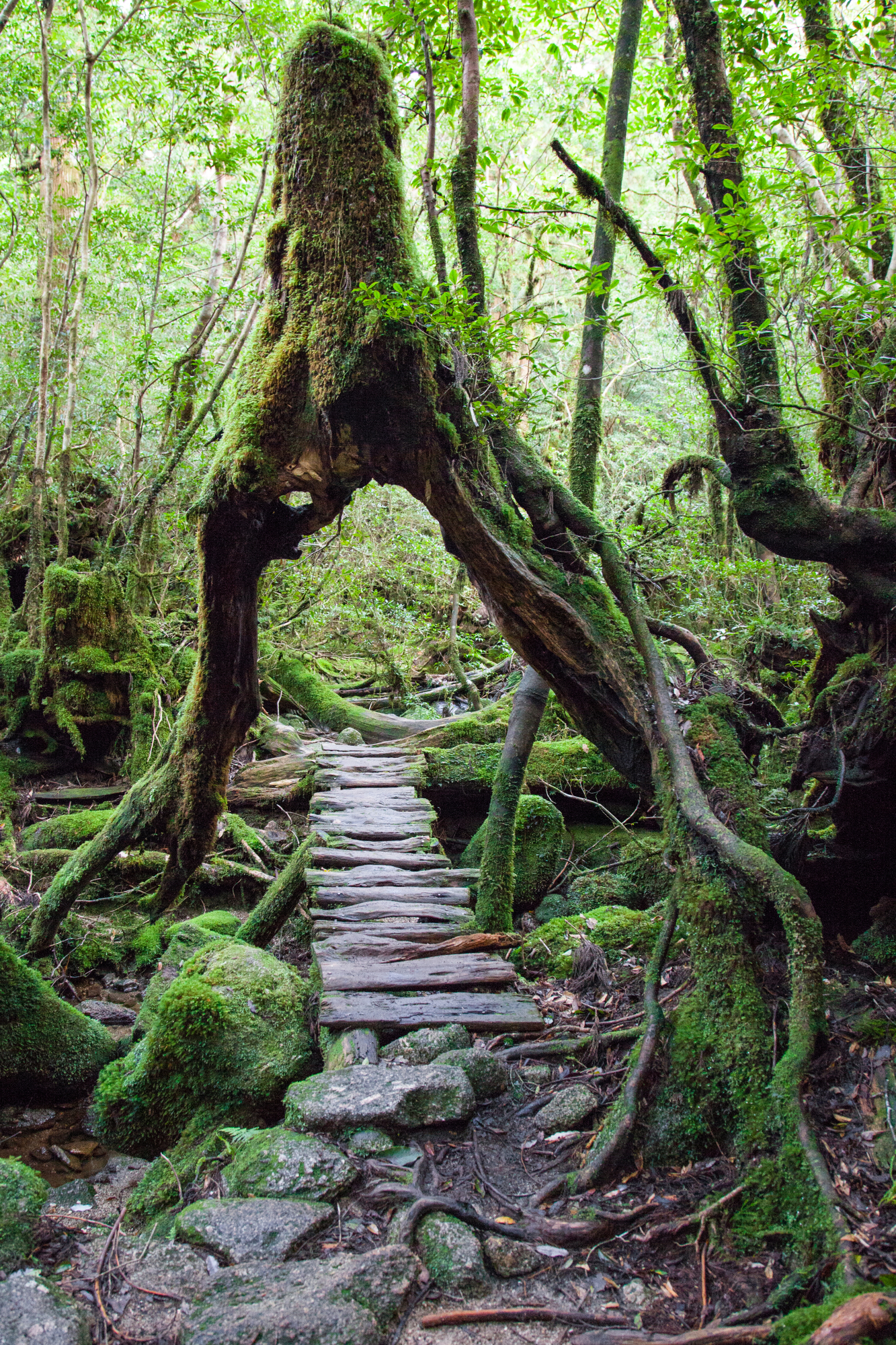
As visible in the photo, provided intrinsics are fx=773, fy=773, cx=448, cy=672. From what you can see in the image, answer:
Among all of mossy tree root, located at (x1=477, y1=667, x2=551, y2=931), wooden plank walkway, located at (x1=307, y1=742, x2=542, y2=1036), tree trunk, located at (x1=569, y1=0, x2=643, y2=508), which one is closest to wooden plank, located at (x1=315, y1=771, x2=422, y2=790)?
wooden plank walkway, located at (x1=307, y1=742, x2=542, y2=1036)

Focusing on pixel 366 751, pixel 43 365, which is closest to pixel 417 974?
pixel 366 751

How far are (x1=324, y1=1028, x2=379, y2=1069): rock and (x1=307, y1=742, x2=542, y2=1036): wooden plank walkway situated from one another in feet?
0.27

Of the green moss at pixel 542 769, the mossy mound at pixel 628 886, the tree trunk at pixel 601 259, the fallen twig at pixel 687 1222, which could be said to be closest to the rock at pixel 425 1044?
the fallen twig at pixel 687 1222

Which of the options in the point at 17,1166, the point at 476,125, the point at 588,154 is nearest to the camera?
the point at 17,1166

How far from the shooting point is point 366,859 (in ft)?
20.4

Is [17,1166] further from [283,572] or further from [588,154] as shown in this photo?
[588,154]

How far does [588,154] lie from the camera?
46.9 feet

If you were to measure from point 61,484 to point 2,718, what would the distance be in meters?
2.93

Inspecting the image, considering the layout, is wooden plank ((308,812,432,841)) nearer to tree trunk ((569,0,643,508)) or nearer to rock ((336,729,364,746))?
rock ((336,729,364,746))

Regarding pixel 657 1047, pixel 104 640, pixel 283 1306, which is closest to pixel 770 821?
pixel 657 1047

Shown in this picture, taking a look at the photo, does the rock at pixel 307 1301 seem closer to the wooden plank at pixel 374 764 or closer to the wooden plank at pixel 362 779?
the wooden plank at pixel 362 779

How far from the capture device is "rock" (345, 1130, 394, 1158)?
10.6ft

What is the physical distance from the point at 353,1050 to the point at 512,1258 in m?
1.51

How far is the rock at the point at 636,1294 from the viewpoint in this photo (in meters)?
2.39
